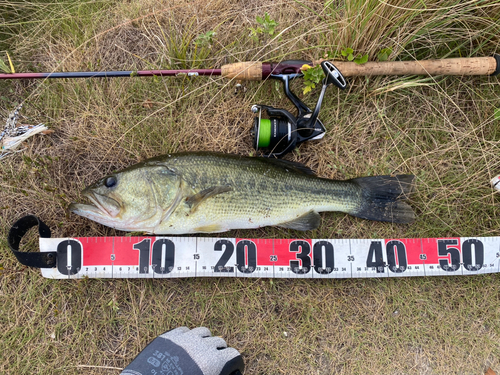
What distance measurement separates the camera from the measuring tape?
284 cm

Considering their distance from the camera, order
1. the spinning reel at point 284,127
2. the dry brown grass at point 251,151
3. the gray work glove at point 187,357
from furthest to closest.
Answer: the dry brown grass at point 251,151
the spinning reel at point 284,127
the gray work glove at point 187,357

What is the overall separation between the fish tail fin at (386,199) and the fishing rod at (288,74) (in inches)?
28.2

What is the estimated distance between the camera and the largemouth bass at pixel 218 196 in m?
2.50

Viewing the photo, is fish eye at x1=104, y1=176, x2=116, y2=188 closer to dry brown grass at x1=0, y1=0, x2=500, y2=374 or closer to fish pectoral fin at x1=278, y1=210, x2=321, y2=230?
dry brown grass at x1=0, y1=0, x2=500, y2=374

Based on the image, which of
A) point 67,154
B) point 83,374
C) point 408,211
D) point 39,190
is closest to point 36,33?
point 67,154

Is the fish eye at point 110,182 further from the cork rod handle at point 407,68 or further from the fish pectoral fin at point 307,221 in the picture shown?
the fish pectoral fin at point 307,221

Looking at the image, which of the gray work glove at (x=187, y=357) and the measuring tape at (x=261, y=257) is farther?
the measuring tape at (x=261, y=257)

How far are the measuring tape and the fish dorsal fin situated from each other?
70 cm

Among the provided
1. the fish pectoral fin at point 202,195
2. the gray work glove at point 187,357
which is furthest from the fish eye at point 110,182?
the gray work glove at point 187,357

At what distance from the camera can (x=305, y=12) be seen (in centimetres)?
334

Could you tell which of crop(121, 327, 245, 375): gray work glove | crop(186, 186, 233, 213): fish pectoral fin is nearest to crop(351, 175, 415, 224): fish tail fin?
crop(186, 186, 233, 213): fish pectoral fin

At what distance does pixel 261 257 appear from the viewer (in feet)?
9.66

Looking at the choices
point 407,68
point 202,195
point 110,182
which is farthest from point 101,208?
point 407,68

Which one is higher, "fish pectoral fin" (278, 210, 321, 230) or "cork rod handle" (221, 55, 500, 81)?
"cork rod handle" (221, 55, 500, 81)
